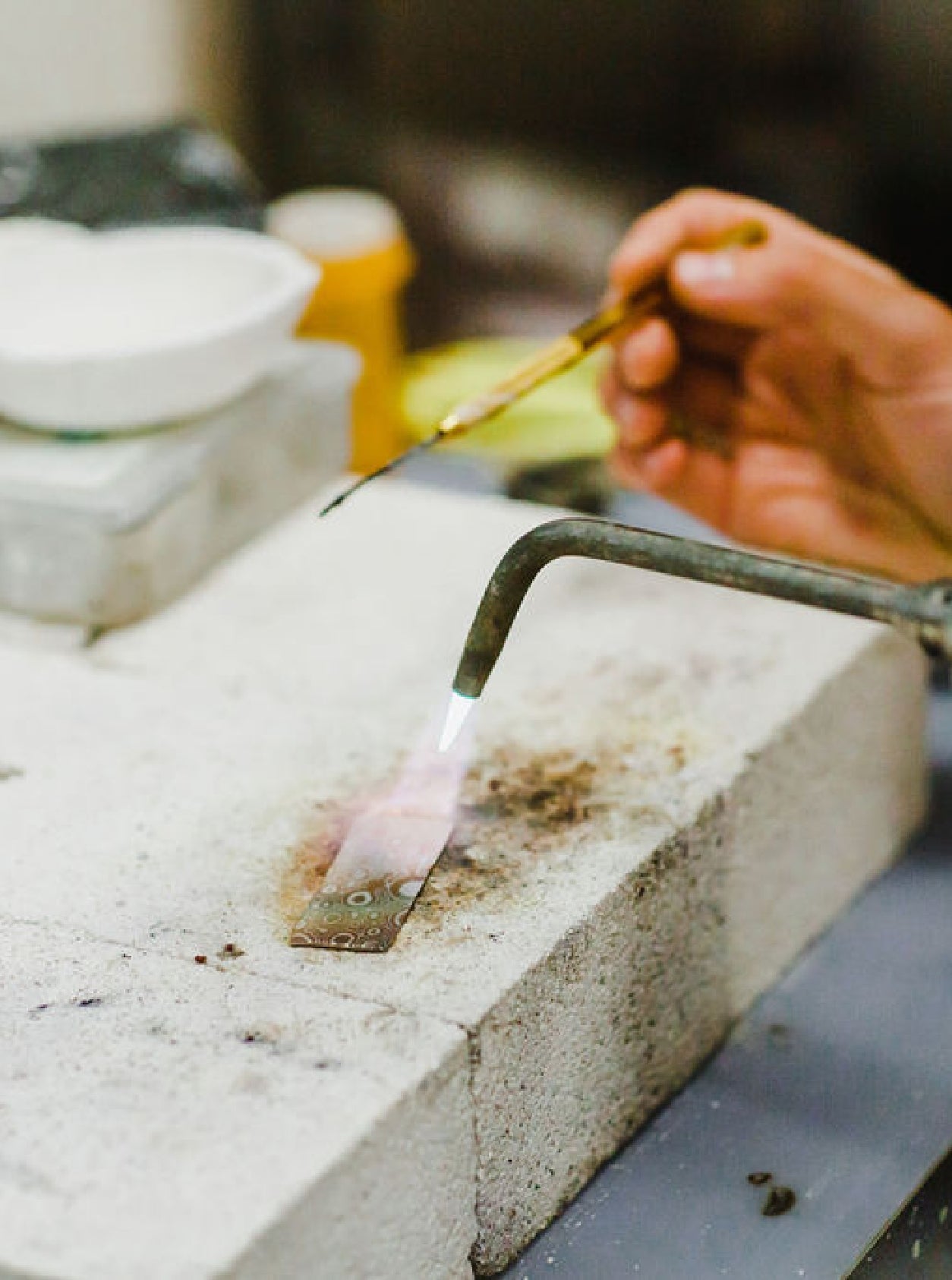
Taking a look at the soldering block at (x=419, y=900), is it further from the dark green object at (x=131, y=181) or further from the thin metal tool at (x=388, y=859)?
the dark green object at (x=131, y=181)

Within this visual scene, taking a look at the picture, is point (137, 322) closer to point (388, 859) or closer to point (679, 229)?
point (679, 229)

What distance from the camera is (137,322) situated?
205 cm

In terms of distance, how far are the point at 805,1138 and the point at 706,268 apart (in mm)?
1057

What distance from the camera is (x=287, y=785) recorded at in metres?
1.51

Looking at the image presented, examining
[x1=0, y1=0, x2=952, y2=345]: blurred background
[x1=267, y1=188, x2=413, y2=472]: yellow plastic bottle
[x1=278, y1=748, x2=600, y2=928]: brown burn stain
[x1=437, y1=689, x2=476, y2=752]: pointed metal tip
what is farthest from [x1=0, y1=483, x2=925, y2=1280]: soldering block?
[x1=0, y1=0, x2=952, y2=345]: blurred background

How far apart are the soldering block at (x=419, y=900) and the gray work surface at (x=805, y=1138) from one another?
0.12ft

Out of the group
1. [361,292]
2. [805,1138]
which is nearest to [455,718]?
[805,1138]

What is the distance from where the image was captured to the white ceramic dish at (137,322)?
1.80 metres

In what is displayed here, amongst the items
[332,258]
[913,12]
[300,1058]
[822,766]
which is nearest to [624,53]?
[913,12]

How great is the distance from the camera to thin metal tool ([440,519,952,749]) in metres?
1.05

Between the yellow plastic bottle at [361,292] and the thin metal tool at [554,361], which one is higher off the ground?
the thin metal tool at [554,361]

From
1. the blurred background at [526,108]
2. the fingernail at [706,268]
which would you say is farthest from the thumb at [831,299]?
the blurred background at [526,108]

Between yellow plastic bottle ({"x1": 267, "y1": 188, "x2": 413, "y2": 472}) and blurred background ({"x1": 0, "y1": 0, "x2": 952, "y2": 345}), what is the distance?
0.38 metres

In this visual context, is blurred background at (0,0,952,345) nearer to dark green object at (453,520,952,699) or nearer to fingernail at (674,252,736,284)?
fingernail at (674,252,736,284)
